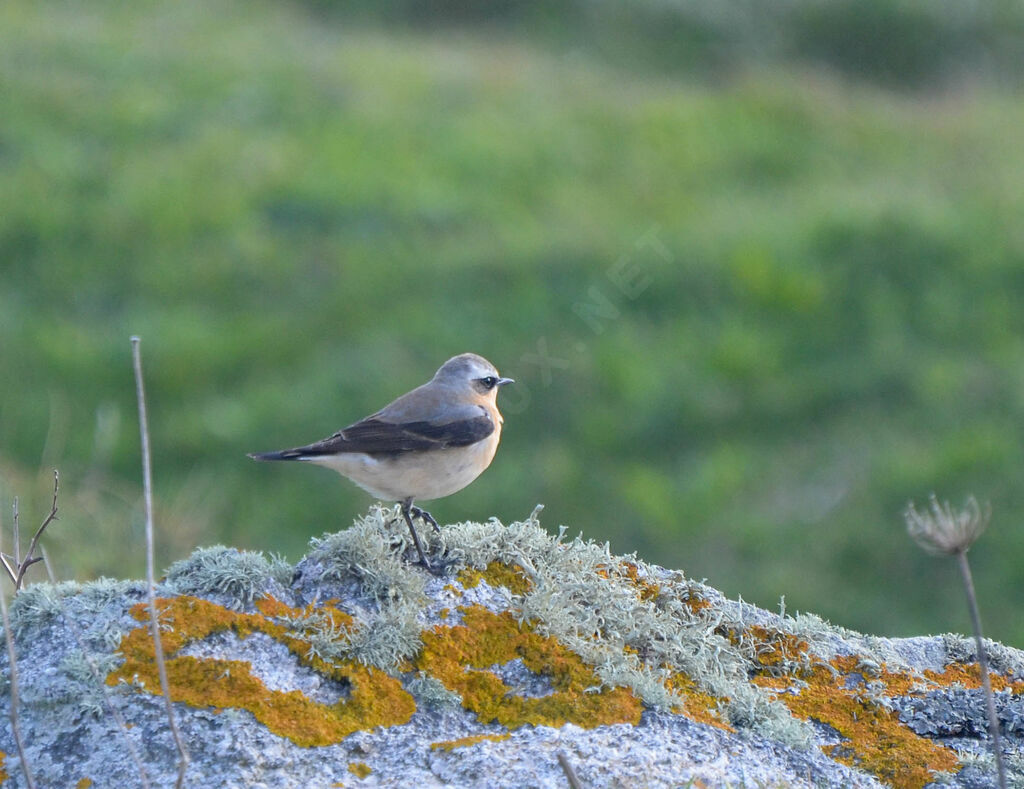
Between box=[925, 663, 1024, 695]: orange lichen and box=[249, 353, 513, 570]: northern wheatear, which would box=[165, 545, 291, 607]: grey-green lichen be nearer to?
box=[249, 353, 513, 570]: northern wheatear

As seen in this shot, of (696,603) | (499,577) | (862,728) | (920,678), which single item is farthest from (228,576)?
(920,678)

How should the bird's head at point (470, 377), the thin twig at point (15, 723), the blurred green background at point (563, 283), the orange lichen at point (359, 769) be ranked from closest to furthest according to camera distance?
the thin twig at point (15, 723) < the orange lichen at point (359, 769) < the bird's head at point (470, 377) < the blurred green background at point (563, 283)

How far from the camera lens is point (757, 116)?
1741 centimetres

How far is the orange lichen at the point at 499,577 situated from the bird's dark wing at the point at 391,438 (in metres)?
1.21

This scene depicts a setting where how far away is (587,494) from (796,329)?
10.9 feet

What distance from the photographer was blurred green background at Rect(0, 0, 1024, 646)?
1170 cm

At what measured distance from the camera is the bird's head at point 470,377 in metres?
6.40

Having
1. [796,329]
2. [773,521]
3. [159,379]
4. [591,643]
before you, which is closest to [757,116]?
[796,329]

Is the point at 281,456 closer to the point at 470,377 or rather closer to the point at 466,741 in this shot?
the point at 470,377

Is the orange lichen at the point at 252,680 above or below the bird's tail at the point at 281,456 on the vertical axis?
below

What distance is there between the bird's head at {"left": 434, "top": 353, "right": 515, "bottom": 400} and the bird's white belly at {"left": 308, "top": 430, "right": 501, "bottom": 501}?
662 mm

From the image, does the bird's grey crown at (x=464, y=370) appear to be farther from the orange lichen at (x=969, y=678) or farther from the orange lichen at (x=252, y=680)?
the orange lichen at (x=969, y=678)

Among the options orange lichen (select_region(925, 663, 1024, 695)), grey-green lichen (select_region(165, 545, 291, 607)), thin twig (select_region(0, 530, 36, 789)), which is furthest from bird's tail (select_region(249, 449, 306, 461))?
orange lichen (select_region(925, 663, 1024, 695))

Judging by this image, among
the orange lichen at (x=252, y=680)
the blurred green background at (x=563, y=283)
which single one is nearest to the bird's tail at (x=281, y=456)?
the orange lichen at (x=252, y=680)
